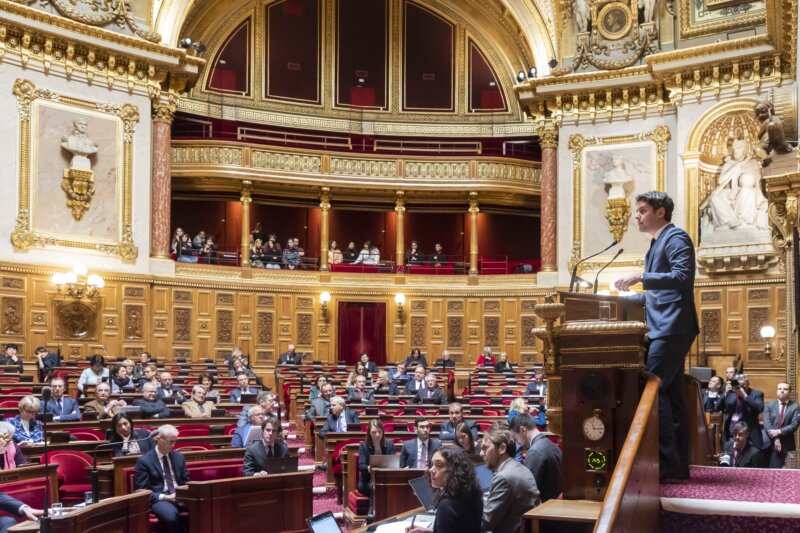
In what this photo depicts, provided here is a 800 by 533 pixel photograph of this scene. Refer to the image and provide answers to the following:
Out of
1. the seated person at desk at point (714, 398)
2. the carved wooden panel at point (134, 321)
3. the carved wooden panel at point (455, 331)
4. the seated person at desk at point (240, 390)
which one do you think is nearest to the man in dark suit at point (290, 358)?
the carved wooden panel at point (134, 321)

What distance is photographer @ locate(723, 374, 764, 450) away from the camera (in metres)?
10.2

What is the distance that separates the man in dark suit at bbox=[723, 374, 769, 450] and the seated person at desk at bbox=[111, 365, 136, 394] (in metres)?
8.41

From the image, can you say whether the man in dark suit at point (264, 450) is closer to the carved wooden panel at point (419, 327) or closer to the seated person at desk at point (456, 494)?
the seated person at desk at point (456, 494)

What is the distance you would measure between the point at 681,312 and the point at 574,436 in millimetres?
862

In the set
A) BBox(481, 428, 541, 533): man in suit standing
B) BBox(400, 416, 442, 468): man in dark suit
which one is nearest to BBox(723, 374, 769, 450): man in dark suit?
BBox(400, 416, 442, 468): man in dark suit

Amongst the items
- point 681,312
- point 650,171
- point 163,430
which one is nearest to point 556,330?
point 681,312

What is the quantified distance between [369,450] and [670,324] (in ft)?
18.1

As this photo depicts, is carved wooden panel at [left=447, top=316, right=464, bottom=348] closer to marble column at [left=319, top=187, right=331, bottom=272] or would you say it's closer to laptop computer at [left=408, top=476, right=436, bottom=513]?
marble column at [left=319, top=187, right=331, bottom=272]

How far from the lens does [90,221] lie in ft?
66.8

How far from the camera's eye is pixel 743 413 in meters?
10.5

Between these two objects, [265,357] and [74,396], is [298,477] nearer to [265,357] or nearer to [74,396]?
[74,396]

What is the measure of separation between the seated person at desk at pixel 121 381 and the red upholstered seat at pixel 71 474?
554cm

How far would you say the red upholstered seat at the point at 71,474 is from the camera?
8.62 meters

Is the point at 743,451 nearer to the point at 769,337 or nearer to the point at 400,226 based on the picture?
the point at 769,337
